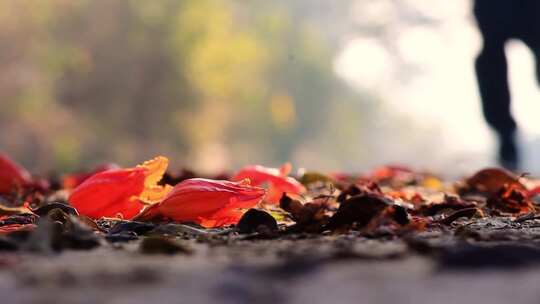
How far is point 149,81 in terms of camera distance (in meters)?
19.6

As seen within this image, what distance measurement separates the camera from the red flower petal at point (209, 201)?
1.71 metres

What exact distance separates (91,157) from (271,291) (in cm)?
1756

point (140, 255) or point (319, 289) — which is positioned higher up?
point (140, 255)

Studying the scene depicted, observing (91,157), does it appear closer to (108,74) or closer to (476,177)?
(108,74)

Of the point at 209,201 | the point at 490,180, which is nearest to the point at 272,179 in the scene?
the point at 209,201

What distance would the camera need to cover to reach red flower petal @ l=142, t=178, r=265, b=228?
171cm

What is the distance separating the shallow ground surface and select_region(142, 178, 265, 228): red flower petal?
0.47m

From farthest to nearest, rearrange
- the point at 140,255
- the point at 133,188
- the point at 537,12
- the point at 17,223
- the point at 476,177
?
the point at 537,12 < the point at 476,177 < the point at 133,188 < the point at 17,223 < the point at 140,255

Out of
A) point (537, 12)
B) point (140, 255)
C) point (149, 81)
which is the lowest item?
point (140, 255)

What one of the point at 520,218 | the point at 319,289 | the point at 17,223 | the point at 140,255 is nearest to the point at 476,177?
the point at 520,218

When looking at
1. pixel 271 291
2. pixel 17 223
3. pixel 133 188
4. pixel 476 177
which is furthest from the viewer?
pixel 476 177

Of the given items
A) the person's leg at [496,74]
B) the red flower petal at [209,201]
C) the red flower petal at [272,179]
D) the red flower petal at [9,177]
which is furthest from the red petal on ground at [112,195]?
the person's leg at [496,74]

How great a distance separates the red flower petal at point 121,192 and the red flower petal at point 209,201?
175 millimetres

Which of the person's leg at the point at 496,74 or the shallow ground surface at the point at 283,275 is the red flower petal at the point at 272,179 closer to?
the shallow ground surface at the point at 283,275
